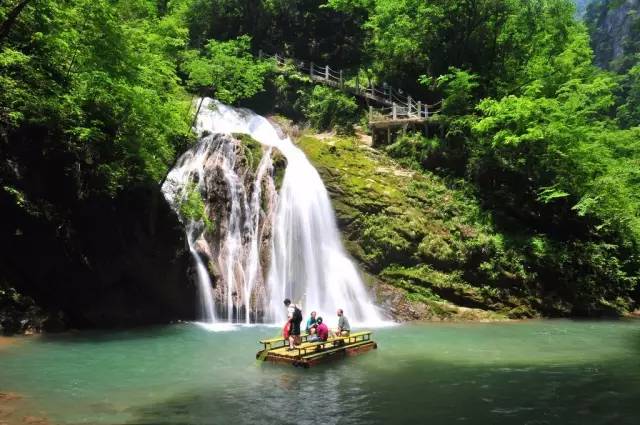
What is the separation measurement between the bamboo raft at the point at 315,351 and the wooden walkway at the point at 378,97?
16.3 metres

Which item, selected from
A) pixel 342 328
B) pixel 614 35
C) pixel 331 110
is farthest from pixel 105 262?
pixel 614 35

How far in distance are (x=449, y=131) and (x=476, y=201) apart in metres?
4.18

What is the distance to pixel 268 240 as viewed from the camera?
2142cm

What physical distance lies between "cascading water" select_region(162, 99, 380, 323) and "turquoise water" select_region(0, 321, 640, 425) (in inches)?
161

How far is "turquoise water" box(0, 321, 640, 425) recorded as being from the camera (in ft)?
27.9

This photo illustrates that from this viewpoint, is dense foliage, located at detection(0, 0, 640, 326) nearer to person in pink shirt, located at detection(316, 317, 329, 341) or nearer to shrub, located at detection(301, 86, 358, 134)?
shrub, located at detection(301, 86, 358, 134)

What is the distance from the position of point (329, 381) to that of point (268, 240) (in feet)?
36.6

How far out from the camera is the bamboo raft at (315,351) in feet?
39.0

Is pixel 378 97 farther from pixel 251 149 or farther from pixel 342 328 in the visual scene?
pixel 342 328

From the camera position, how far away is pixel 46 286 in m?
16.5

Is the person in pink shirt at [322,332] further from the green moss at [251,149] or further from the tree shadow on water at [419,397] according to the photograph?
the green moss at [251,149]

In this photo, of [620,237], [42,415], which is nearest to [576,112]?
[620,237]

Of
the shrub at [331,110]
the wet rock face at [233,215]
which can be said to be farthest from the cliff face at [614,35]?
the wet rock face at [233,215]

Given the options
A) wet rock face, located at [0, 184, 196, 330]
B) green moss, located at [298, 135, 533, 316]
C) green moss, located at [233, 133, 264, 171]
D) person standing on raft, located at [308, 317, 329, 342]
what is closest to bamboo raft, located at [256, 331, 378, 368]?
person standing on raft, located at [308, 317, 329, 342]
